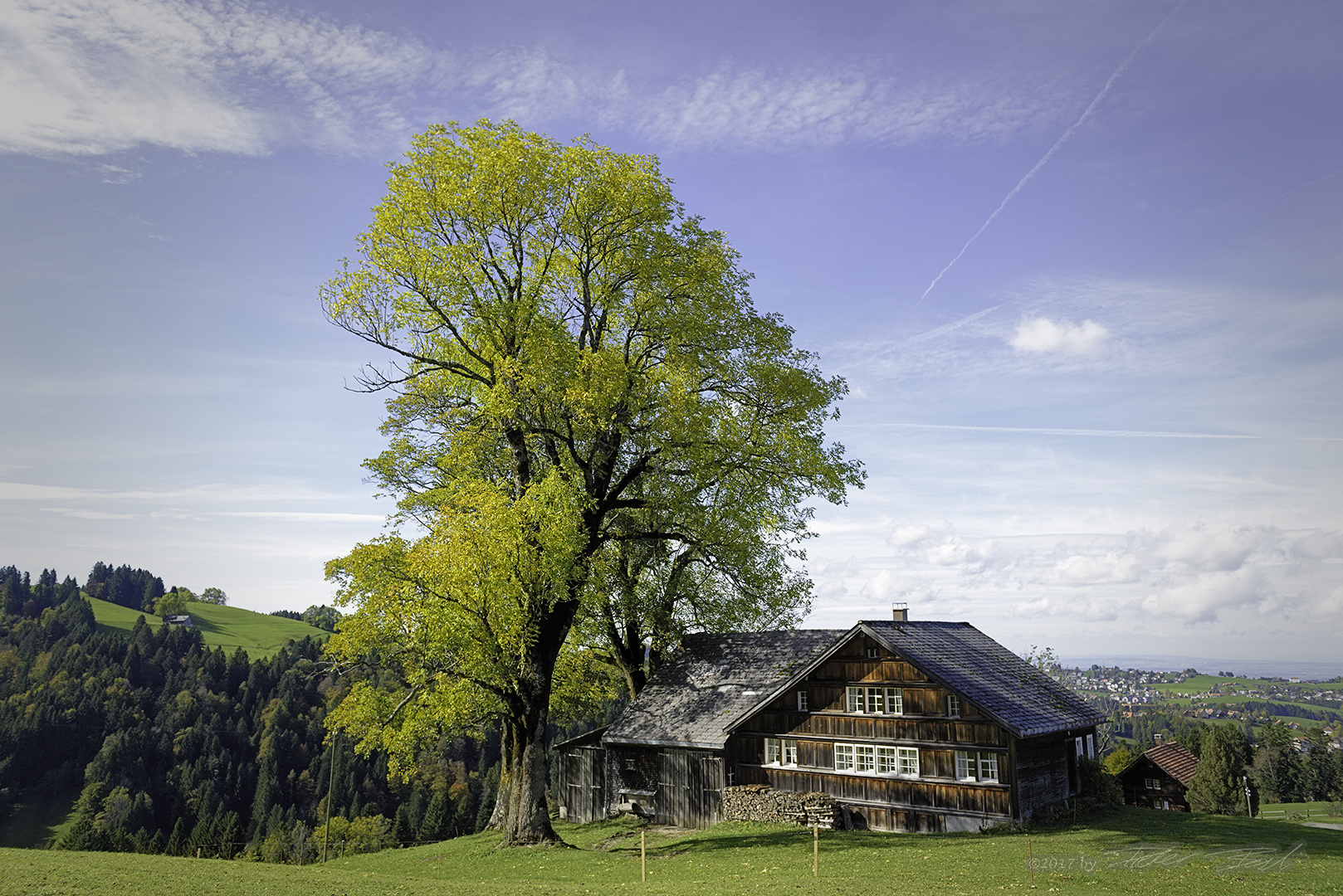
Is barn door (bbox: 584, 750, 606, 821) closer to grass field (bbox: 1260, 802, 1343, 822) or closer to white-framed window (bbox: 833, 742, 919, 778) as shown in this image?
white-framed window (bbox: 833, 742, 919, 778)

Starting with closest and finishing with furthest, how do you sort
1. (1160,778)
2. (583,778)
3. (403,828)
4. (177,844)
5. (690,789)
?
1. (690,789)
2. (583,778)
3. (1160,778)
4. (177,844)
5. (403,828)

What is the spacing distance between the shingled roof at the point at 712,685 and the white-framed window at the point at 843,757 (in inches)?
136

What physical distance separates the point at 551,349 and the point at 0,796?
157523mm

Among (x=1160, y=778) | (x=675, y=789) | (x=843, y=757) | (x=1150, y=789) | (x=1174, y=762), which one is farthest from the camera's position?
(x=1174, y=762)

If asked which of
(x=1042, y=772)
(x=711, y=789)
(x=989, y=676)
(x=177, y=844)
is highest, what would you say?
(x=989, y=676)

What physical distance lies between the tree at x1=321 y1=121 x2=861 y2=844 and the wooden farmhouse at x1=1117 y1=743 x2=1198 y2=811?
52.6 m

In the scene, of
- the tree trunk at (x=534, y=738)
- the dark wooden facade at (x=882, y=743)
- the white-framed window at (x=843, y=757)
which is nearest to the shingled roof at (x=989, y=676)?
the dark wooden facade at (x=882, y=743)

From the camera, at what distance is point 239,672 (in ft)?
522

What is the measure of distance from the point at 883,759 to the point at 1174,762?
50405mm

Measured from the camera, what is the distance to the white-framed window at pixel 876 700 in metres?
28.6

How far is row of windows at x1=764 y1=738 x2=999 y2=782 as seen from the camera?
26656 millimetres

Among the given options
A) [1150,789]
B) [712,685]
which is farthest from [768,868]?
[1150,789]

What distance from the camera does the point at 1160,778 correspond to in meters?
63.0

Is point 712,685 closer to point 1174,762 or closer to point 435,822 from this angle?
point 1174,762
